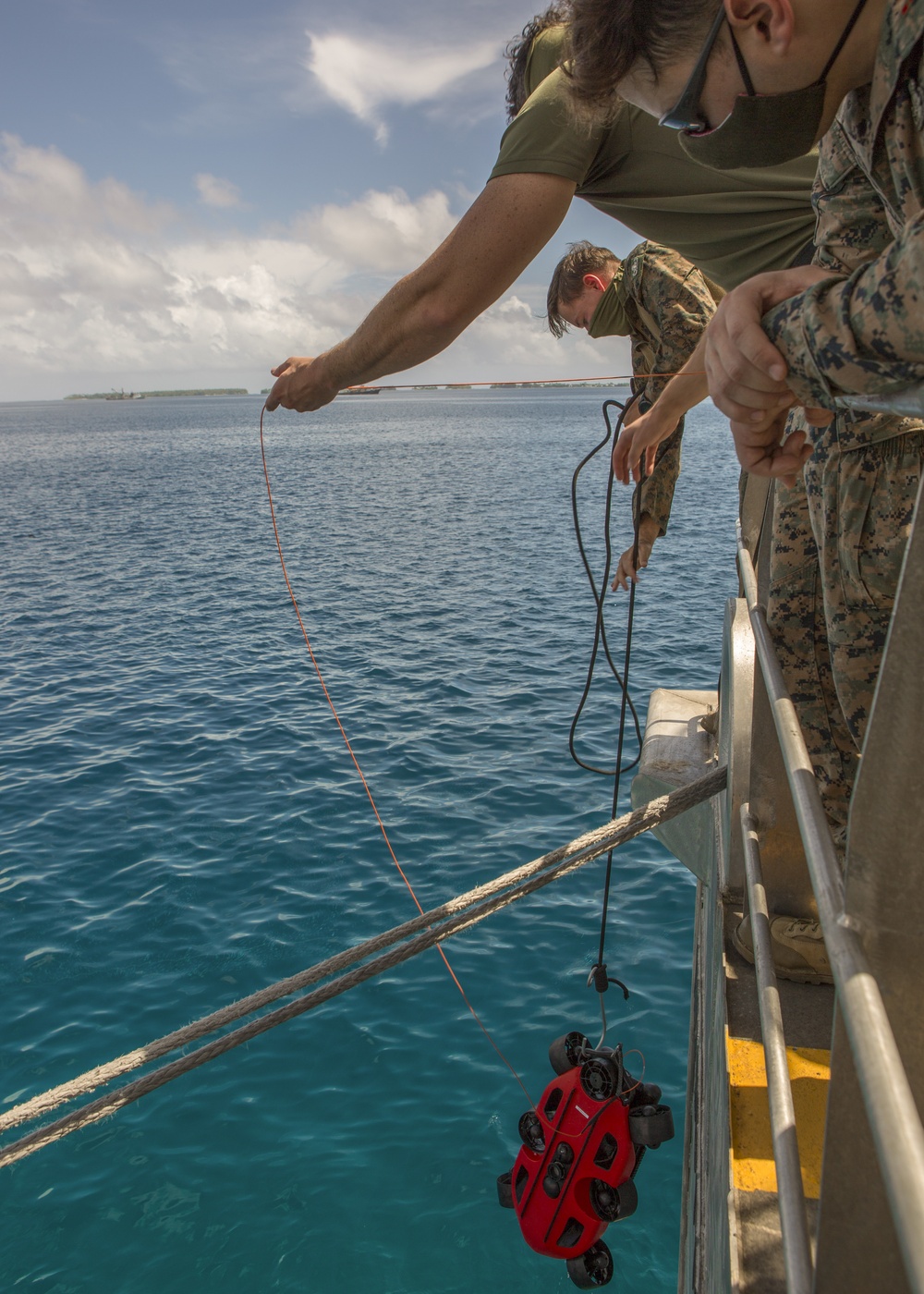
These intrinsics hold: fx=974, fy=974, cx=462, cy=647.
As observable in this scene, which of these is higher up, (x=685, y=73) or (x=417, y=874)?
(x=685, y=73)

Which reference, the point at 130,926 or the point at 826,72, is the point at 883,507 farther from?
the point at 130,926

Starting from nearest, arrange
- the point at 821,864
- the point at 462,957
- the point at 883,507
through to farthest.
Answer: the point at 821,864
the point at 883,507
the point at 462,957

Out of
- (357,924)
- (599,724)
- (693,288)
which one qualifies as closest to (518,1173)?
(693,288)

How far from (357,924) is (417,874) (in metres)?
0.88

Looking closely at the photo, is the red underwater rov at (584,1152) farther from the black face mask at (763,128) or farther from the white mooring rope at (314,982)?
the black face mask at (763,128)

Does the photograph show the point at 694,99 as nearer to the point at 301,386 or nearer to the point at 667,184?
the point at 667,184

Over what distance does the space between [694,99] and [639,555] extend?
3173mm

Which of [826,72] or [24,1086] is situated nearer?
[826,72]

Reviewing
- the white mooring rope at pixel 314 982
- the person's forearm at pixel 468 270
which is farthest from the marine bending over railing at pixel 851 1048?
the person's forearm at pixel 468 270

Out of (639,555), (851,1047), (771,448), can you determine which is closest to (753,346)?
(771,448)

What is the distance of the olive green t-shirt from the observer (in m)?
2.12

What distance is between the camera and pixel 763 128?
1.31m

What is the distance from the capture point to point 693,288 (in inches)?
175

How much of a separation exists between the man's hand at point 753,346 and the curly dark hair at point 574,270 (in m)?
3.59
